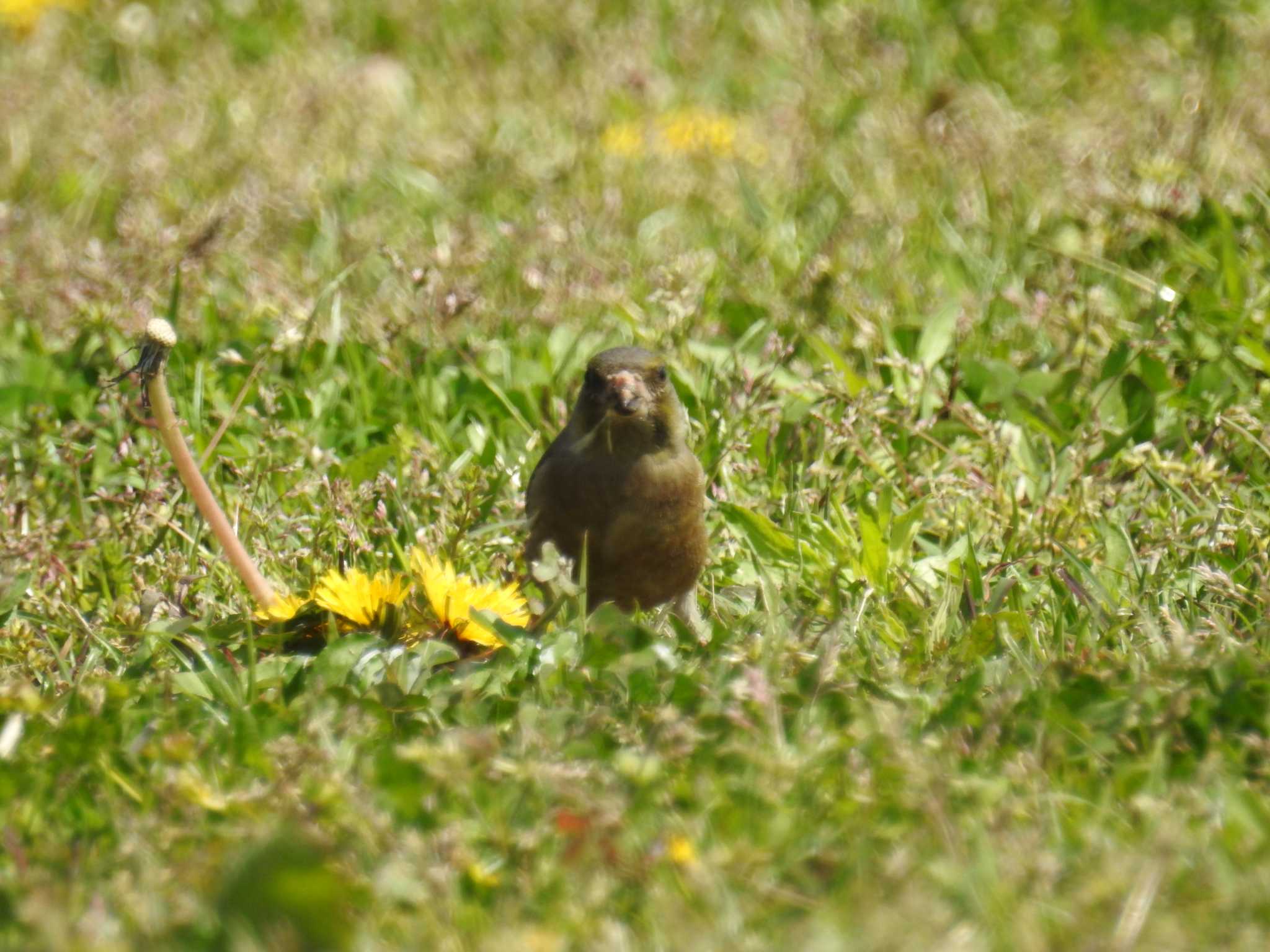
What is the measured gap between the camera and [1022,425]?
4723 millimetres

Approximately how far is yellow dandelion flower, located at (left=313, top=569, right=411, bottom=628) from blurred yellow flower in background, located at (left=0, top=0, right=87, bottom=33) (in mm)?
4802

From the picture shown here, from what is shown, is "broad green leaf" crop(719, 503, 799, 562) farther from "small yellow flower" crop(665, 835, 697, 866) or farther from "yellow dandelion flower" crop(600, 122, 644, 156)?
"yellow dandelion flower" crop(600, 122, 644, 156)

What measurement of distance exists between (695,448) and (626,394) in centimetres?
70

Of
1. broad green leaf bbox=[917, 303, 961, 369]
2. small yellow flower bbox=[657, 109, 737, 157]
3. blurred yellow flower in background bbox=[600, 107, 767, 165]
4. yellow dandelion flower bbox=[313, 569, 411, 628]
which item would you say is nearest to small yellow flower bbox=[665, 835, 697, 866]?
yellow dandelion flower bbox=[313, 569, 411, 628]

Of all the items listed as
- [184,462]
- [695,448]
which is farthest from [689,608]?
[184,462]

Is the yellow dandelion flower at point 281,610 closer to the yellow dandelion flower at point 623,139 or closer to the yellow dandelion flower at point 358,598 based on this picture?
the yellow dandelion flower at point 358,598

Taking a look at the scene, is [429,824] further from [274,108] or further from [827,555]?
[274,108]

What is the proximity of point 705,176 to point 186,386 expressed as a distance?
2.27 m

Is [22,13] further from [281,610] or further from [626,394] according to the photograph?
[281,610]

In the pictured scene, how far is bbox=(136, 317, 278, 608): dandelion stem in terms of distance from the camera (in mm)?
3361

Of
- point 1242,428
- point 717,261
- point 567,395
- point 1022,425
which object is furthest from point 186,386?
point 1242,428

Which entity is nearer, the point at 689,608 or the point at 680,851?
the point at 680,851

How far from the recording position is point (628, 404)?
3951 millimetres

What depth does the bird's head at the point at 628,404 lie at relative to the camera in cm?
399
